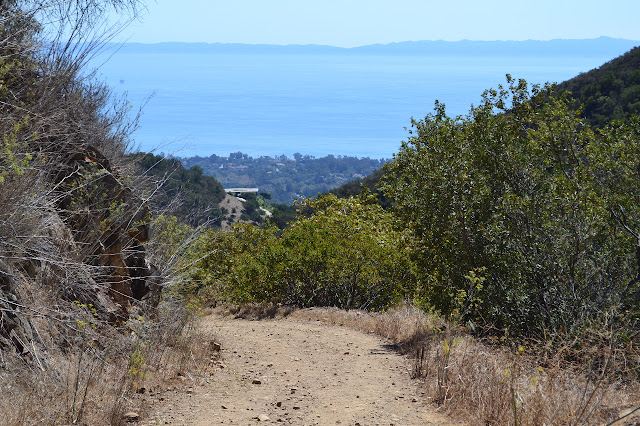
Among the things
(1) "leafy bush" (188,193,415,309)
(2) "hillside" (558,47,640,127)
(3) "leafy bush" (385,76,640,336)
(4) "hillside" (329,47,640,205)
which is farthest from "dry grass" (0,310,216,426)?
(2) "hillside" (558,47,640,127)

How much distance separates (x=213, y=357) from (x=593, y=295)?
17.9ft

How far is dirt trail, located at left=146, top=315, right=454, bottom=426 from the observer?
209 inches

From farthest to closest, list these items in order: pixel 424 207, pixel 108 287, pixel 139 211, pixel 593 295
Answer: pixel 424 207 → pixel 593 295 → pixel 139 211 → pixel 108 287

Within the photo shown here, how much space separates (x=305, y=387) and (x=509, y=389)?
97.0 inches

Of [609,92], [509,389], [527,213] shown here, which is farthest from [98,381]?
[609,92]

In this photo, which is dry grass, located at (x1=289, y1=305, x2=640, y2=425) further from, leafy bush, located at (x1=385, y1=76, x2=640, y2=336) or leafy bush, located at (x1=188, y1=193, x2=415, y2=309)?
leafy bush, located at (x1=188, y1=193, x2=415, y2=309)

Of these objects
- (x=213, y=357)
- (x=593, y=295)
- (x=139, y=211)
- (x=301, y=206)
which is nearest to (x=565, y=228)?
(x=593, y=295)

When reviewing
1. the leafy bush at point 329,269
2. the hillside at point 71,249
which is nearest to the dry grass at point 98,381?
the hillside at point 71,249

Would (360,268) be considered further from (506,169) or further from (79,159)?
(79,159)

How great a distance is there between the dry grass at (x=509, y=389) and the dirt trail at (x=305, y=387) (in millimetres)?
248

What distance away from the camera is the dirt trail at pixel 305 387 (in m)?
5.32

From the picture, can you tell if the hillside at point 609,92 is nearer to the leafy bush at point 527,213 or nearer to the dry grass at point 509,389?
the leafy bush at point 527,213

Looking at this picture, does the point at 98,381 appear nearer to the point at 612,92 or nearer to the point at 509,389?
the point at 509,389

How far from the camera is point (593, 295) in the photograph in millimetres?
8258
